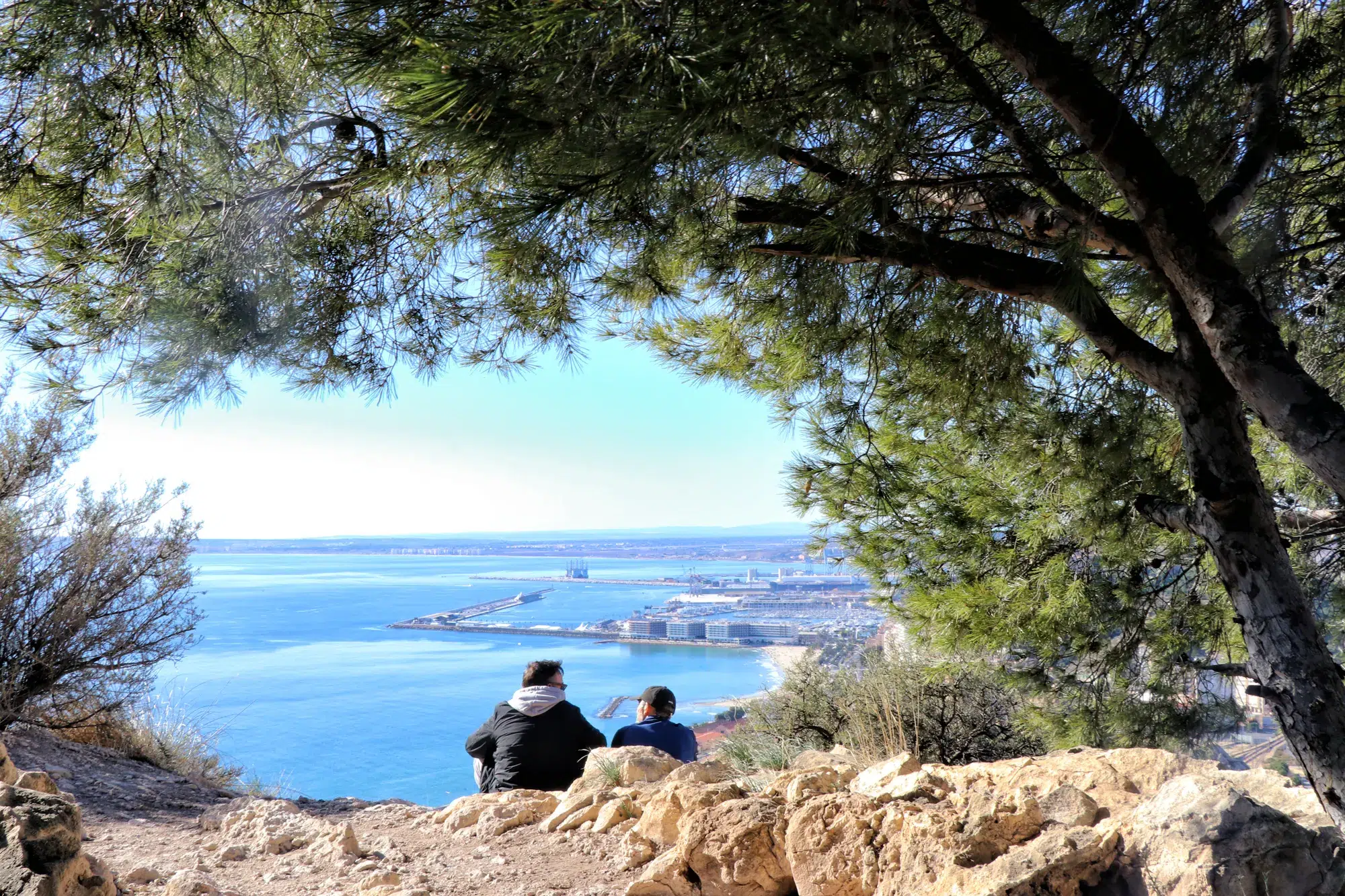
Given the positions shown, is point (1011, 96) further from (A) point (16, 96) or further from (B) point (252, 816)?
(B) point (252, 816)

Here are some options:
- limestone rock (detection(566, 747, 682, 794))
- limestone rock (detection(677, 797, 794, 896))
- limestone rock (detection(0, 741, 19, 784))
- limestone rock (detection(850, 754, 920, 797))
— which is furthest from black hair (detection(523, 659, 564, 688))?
limestone rock (detection(0, 741, 19, 784))

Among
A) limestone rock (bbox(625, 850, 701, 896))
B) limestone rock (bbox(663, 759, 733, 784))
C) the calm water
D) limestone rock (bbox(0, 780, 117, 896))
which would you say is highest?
limestone rock (bbox(0, 780, 117, 896))

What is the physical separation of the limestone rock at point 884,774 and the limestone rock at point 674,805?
1.33 feet

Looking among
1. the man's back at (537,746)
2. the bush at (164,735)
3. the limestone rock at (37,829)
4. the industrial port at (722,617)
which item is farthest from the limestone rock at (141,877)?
the industrial port at (722,617)

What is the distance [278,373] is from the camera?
286 cm

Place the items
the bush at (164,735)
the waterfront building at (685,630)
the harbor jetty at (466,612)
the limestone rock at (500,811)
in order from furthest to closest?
the harbor jetty at (466,612) < the waterfront building at (685,630) < the bush at (164,735) < the limestone rock at (500,811)

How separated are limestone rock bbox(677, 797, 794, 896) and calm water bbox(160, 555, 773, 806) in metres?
2.29

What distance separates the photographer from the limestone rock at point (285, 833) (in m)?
2.75

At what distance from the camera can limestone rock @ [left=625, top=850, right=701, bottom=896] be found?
7.22 feet

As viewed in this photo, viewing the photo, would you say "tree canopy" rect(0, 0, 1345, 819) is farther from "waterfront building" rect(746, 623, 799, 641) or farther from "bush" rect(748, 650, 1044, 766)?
"waterfront building" rect(746, 623, 799, 641)

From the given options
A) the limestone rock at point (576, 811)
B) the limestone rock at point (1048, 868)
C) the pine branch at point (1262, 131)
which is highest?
the pine branch at point (1262, 131)

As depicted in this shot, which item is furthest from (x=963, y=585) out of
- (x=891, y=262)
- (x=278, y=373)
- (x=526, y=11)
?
(x=526, y=11)

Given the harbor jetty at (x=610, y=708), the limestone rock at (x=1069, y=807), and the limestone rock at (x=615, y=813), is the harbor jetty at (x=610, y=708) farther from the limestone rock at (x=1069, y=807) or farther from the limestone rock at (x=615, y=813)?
the limestone rock at (x=1069, y=807)

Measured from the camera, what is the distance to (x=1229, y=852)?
1595 mm
